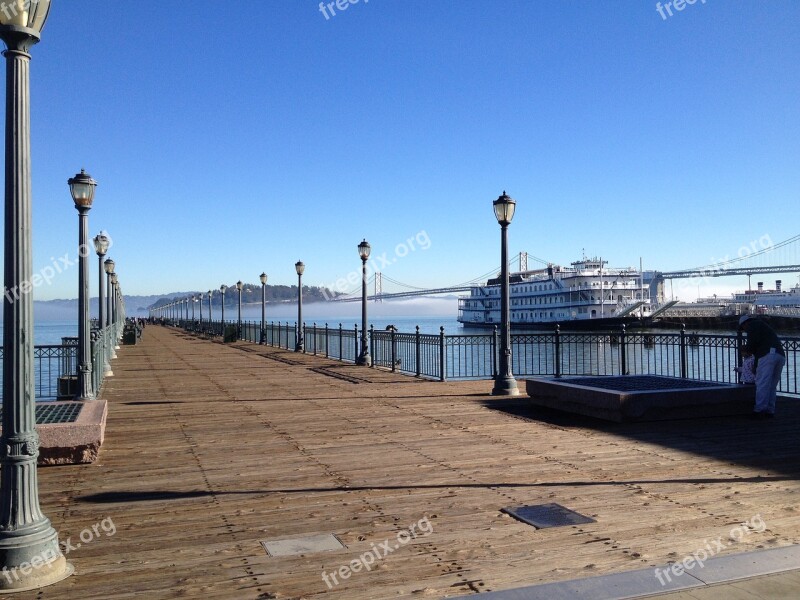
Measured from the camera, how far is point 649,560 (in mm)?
4828

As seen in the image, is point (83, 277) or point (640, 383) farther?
point (83, 277)

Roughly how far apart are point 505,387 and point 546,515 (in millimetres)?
8271

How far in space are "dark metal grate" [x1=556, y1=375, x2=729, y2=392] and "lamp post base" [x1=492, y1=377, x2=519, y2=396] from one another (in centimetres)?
175

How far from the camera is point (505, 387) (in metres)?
14.1

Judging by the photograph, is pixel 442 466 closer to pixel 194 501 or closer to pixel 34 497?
pixel 194 501

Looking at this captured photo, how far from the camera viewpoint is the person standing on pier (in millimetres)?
10695

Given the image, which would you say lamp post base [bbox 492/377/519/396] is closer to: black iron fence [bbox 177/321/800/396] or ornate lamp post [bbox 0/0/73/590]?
black iron fence [bbox 177/321/800/396]

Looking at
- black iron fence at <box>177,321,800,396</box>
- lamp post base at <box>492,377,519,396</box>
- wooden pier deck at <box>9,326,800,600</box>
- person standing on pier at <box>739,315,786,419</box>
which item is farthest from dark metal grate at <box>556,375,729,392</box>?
lamp post base at <box>492,377,519,396</box>

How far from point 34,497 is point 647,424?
823cm

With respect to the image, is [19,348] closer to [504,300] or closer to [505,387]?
[505,387]

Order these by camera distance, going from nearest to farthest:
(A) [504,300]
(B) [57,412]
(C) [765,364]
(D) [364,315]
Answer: (B) [57,412] → (C) [765,364] → (A) [504,300] → (D) [364,315]

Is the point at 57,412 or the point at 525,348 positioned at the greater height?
the point at 525,348

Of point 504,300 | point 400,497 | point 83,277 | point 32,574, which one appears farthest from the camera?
point 504,300

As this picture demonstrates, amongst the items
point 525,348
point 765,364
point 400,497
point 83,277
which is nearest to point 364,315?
point 525,348
